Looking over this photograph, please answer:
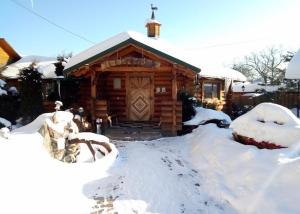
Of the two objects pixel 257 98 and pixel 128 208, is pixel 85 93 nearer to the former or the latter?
pixel 128 208

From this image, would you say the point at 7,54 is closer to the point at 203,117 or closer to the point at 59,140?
the point at 203,117

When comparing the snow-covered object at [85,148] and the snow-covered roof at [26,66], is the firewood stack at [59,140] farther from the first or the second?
the snow-covered roof at [26,66]

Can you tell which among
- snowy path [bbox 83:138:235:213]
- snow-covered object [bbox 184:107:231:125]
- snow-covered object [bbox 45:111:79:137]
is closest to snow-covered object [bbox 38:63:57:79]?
snow-covered object [bbox 45:111:79:137]

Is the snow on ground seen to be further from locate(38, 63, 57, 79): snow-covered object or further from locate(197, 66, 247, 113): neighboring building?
locate(38, 63, 57, 79): snow-covered object

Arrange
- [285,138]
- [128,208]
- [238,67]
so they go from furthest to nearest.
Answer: [238,67], [285,138], [128,208]

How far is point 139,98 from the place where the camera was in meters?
15.6

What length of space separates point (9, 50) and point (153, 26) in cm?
1407

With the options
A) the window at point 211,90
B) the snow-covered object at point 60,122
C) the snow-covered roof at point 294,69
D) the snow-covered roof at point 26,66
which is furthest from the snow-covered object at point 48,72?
the snow-covered roof at point 294,69

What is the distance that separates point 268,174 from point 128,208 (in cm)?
290

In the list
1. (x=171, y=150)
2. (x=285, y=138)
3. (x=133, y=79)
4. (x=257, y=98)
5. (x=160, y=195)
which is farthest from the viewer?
(x=257, y=98)

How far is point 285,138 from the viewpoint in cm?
809

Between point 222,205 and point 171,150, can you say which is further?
point 171,150

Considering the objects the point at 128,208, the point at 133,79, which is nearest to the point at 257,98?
the point at 133,79

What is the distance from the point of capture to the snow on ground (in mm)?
5558
